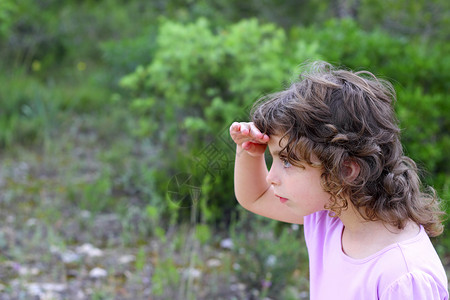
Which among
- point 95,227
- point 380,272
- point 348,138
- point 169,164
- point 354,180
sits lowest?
point 95,227

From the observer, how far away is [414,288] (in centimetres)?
111

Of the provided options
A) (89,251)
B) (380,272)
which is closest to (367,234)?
(380,272)

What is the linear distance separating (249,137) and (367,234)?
0.36 m

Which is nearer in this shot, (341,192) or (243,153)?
(341,192)

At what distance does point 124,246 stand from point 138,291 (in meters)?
0.61

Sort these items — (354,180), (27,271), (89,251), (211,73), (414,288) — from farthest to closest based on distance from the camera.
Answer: (211,73), (89,251), (27,271), (354,180), (414,288)

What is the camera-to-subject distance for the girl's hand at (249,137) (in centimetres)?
126

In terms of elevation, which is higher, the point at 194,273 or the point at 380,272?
the point at 380,272

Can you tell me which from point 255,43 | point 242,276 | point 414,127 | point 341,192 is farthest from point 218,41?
point 341,192

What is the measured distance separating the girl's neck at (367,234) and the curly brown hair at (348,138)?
0.02 m

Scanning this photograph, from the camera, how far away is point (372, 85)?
127cm

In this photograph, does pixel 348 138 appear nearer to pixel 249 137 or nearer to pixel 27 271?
pixel 249 137

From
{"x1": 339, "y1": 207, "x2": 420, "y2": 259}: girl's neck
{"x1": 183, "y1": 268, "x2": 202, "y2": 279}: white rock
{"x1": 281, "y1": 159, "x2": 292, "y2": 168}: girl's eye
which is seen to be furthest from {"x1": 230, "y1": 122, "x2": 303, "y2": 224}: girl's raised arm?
{"x1": 183, "y1": 268, "x2": 202, "y2": 279}: white rock

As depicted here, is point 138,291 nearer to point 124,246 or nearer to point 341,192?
point 124,246
